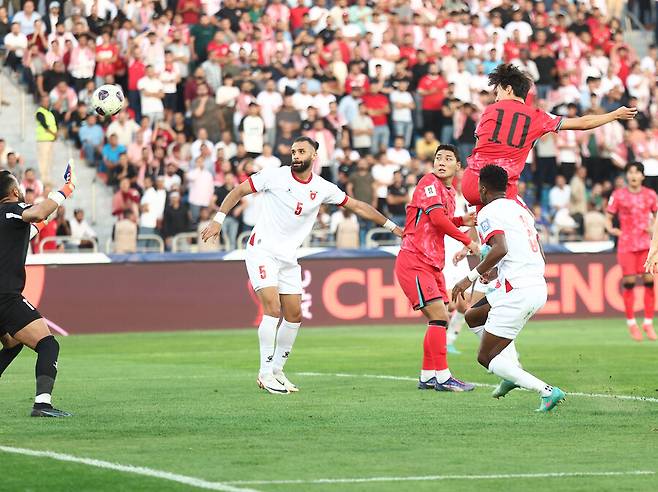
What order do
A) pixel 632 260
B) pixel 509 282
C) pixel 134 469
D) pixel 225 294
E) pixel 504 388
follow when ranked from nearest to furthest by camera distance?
pixel 134 469
pixel 509 282
pixel 504 388
pixel 632 260
pixel 225 294

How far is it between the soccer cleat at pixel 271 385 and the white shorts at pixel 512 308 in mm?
2779

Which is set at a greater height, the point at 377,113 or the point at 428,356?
the point at 377,113

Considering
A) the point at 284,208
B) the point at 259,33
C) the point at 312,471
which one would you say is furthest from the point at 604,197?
the point at 312,471

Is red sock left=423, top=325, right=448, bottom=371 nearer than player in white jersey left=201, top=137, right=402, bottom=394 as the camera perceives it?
Yes

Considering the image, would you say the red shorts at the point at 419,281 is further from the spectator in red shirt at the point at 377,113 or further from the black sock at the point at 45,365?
the spectator in red shirt at the point at 377,113

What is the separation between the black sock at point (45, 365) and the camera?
1155 cm

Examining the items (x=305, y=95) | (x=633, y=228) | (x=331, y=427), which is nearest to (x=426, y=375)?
(x=331, y=427)

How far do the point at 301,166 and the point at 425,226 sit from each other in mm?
1387

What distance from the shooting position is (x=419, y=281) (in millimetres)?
14094

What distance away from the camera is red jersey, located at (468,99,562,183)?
1348 centimetres

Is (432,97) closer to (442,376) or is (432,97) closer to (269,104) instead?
(269,104)

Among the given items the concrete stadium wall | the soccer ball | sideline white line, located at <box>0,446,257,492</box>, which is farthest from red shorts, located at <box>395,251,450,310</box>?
the concrete stadium wall

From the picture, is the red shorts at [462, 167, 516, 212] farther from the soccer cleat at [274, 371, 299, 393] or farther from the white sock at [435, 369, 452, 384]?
the soccer cleat at [274, 371, 299, 393]

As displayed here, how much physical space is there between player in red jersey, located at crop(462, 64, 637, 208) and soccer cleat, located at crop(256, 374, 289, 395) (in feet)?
8.44
